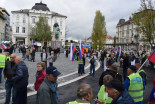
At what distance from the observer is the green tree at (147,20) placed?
795 inches

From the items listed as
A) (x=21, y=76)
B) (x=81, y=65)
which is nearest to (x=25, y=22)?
(x=81, y=65)

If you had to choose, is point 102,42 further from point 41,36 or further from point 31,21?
point 31,21

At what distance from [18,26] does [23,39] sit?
540 cm

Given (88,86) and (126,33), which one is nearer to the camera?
(88,86)

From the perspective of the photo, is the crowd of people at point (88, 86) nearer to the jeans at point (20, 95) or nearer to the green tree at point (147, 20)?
the jeans at point (20, 95)

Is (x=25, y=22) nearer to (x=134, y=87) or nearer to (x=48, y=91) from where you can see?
(x=134, y=87)

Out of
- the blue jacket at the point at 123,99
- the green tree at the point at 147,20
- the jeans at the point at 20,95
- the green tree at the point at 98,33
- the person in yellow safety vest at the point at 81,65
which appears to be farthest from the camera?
the green tree at the point at 98,33

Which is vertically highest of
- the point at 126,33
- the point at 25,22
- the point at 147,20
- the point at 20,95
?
the point at 25,22

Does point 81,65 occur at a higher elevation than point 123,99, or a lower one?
lower

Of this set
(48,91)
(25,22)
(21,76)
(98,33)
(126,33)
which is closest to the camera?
(48,91)

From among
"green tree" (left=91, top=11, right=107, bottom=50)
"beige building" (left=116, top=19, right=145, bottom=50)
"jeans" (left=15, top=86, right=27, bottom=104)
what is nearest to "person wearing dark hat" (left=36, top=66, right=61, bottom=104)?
"jeans" (left=15, top=86, right=27, bottom=104)

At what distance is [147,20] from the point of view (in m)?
20.1

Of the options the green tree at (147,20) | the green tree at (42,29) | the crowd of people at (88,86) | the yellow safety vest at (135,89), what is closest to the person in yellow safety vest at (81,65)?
the crowd of people at (88,86)

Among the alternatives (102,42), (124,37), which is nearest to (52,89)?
(102,42)
